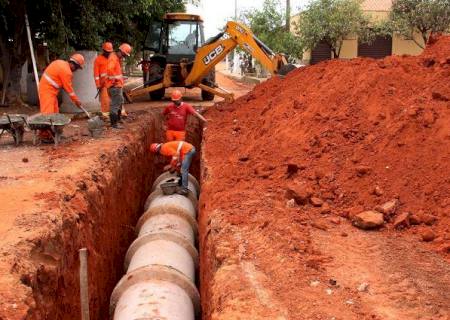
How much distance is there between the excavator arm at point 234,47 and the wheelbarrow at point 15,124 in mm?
5837

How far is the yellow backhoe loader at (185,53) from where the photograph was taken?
47.6 ft

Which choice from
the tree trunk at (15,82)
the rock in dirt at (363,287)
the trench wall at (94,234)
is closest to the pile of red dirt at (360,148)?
the rock in dirt at (363,287)

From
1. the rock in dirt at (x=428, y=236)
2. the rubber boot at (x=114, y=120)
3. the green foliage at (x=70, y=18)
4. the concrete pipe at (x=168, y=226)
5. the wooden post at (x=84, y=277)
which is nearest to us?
the wooden post at (x=84, y=277)

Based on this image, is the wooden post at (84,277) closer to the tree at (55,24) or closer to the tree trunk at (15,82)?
the tree at (55,24)

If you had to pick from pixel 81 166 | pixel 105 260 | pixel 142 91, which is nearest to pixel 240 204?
pixel 105 260

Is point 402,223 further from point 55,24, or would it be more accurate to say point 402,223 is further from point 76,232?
point 55,24

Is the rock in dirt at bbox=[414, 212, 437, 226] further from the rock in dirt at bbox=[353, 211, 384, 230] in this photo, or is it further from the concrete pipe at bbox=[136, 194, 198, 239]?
the concrete pipe at bbox=[136, 194, 198, 239]

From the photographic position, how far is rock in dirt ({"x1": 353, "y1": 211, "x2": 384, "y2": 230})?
6.17m

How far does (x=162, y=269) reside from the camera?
6.80m

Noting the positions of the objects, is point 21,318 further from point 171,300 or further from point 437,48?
point 437,48

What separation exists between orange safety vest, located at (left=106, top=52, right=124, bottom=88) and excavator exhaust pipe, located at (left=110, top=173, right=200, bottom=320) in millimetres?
3834

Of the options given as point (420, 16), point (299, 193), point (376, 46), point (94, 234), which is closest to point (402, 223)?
point (299, 193)

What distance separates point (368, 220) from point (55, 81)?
23.6ft

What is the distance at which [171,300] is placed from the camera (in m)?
6.25
